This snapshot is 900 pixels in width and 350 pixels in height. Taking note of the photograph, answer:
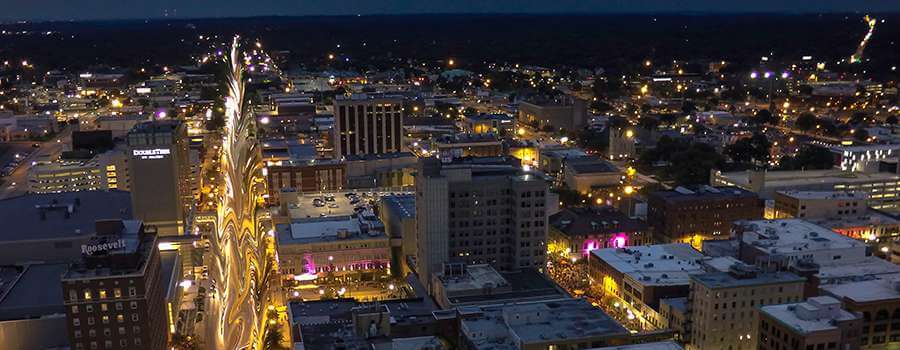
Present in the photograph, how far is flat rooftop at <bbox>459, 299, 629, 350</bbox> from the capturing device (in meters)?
17.5

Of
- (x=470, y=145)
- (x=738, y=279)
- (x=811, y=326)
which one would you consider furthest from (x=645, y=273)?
(x=470, y=145)

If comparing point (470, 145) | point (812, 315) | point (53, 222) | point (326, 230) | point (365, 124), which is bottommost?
point (326, 230)

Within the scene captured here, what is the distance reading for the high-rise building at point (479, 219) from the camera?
2262 centimetres

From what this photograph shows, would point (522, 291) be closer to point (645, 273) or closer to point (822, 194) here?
point (645, 273)

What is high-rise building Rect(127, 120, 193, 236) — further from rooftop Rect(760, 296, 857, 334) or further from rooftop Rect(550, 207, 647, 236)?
rooftop Rect(760, 296, 857, 334)

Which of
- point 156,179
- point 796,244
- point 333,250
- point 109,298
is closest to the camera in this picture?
point 109,298

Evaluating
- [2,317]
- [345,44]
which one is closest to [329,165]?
[2,317]

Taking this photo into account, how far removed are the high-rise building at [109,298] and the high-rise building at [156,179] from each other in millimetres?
12749

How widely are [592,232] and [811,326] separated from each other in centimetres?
1056

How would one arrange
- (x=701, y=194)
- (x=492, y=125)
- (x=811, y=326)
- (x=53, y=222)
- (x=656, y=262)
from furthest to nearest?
(x=492, y=125) < (x=701, y=194) < (x=53, y=222) < (x=656, y=262) < (x=811, y=326)

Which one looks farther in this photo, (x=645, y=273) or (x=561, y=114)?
(x=561, y=114)

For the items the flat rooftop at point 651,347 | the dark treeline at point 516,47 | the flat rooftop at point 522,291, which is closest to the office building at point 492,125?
the flat rooftop at point 522,291

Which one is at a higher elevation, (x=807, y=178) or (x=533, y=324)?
(x=807, y=178)

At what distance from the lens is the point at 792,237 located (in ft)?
81.3
